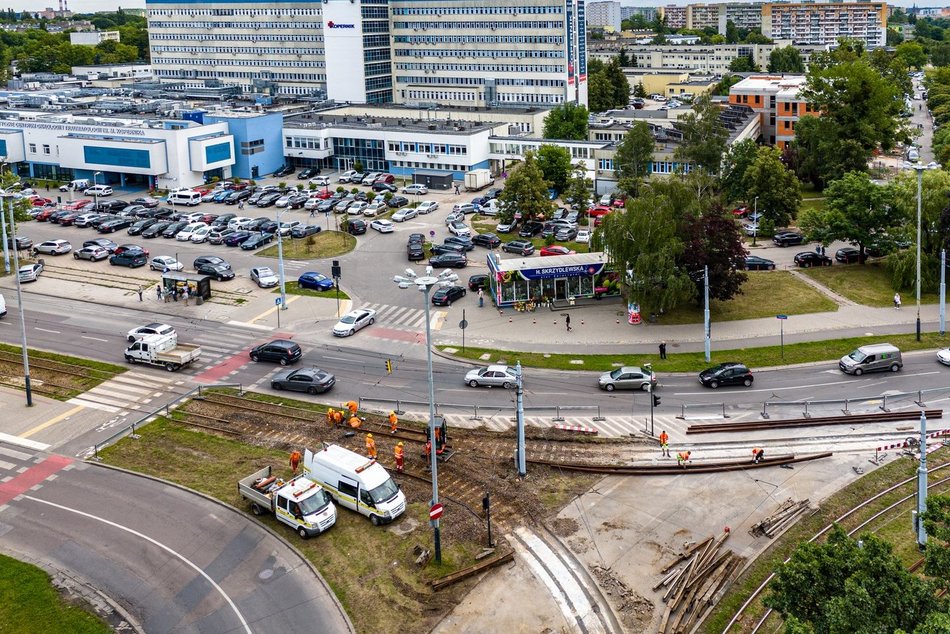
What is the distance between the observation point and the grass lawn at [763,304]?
157ft

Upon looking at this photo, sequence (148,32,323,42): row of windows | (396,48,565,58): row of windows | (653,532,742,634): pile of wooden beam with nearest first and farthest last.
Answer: (653,532,742,634): pile of wooden beam
(396,48,565,58): row of windows
(148,32,323,42): row of windows

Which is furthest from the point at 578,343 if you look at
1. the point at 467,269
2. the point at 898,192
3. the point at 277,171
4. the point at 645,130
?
the point at 277,171

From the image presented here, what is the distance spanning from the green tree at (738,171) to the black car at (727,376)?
33.8 metres

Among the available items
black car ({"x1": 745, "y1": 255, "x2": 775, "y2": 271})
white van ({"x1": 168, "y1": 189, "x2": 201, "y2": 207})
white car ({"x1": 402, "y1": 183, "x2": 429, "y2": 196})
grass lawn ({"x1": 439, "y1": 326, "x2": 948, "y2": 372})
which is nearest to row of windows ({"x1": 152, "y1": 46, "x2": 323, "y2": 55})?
white car ({"x1": 402, "y1": 183, "x2": 429, "y2": 196})

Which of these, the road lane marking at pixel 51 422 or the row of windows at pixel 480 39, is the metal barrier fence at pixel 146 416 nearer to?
the road lane marking at pixel 51 422

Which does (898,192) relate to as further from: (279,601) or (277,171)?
(277,171)

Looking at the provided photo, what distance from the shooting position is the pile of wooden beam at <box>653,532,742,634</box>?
2333cm

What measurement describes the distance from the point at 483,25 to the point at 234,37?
142ft

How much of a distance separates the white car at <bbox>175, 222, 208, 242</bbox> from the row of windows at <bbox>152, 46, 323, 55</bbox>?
6935cm

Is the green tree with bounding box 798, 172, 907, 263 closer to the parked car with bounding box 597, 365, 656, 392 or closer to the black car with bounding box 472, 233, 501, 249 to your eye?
the black car with bounding box 472, 233, 501, 249

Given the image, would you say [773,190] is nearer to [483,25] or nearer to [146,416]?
[146,416]

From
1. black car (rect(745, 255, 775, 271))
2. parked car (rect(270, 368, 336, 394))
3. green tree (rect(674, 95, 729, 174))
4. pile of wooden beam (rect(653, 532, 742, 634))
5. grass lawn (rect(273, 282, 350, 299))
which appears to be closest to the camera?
pile of wooden beam (rect(653, 532, 742, 634))

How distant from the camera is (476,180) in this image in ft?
277

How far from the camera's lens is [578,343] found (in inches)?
1763
